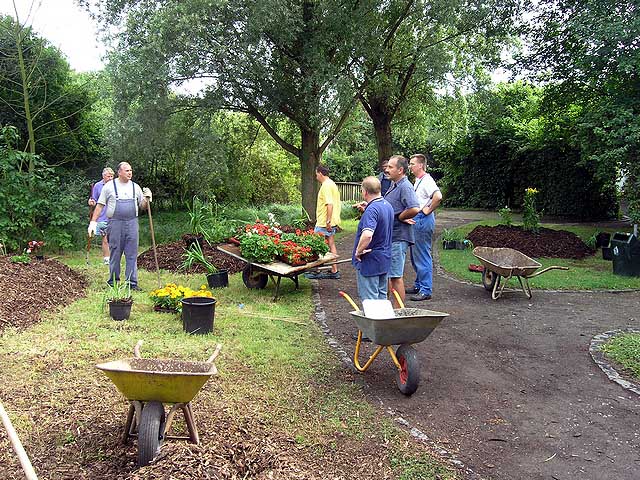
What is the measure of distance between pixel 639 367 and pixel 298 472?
11.8ft

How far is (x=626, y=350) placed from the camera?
5398 millimetres

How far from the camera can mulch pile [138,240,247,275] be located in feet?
31.1

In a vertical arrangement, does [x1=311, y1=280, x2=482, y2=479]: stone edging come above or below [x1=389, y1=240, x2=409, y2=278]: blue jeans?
below

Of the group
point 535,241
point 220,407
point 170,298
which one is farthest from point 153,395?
point 535,241

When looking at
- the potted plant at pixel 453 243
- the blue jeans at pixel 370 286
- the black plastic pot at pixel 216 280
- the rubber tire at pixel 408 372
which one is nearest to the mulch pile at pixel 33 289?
the black plastic pot at pixel 216 280

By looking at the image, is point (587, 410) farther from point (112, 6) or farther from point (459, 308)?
point (112, 6)

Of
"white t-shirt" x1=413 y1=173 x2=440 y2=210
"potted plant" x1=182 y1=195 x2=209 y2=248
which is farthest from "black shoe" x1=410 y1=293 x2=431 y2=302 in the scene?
"potted plant" x1=182 y1=195 x2=209 y2=248

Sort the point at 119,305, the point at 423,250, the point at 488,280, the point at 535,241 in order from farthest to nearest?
the point at 535,241 < the point at 488,280 < the point at 423,250 < the point at 119,305

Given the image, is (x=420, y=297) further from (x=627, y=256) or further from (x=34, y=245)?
(x=34, y=245)

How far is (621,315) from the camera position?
696 centimetres

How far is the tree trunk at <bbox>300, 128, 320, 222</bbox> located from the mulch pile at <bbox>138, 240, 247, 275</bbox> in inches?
206

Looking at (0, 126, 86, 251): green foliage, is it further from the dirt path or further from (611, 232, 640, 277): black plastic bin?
(611, 232, 640, 277): black plastic bin

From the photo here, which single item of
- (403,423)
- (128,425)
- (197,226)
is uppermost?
(197,226)

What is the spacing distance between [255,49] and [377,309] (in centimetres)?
890
